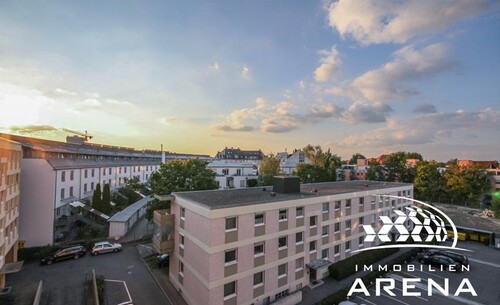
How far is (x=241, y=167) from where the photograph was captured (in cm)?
7400

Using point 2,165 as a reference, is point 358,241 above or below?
below

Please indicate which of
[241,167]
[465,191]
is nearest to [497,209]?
[465,191]

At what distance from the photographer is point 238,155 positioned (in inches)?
5502

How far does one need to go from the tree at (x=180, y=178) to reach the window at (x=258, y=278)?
17473 mm

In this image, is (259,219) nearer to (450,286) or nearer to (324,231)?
(324,231)

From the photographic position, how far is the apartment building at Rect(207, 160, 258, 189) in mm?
69438

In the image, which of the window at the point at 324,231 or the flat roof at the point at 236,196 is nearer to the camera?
the flat roof at the point at 236,196

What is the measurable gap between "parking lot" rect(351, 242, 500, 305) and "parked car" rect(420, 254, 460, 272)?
641 mm

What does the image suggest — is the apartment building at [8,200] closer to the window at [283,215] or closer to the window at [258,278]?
the window at [258,278]

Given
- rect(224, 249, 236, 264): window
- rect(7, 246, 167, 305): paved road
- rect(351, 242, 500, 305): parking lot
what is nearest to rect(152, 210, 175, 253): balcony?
rect(7, 246, 167, 305): paved road

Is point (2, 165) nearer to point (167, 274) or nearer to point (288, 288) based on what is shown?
point (167, 274)

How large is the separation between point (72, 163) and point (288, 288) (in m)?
39.5

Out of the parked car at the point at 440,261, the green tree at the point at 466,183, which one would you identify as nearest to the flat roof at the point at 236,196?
the parked car at the point at 440,261

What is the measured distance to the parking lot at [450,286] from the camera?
2388 cm
